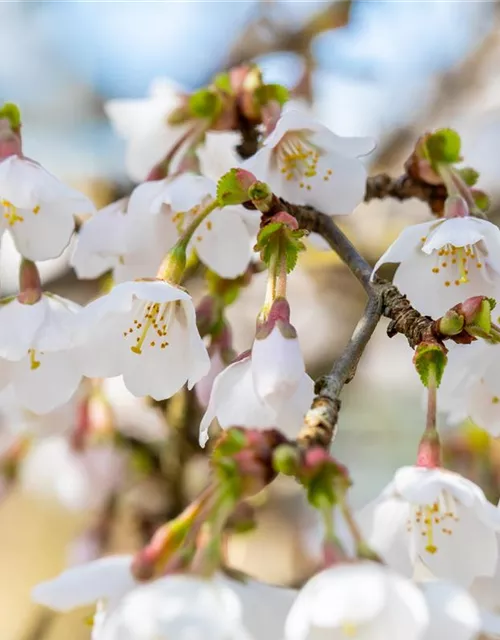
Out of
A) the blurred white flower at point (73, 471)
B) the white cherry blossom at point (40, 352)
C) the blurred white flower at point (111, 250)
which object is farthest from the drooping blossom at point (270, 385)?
the blurred white flower at point (73, 471)

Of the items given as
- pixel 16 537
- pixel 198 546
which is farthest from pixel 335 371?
pixel 16 537

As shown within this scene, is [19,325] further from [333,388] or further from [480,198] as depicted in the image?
[480,198]

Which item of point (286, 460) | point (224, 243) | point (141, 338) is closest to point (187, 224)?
point (224, 243)

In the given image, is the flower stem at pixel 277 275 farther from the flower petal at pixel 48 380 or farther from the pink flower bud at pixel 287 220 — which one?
the flower petal at pixel 48 380

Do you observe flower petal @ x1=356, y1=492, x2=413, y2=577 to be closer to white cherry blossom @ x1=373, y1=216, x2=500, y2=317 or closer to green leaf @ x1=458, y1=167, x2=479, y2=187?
white cherry blossom @ x1=373, y1=216, x2=500, y2=317

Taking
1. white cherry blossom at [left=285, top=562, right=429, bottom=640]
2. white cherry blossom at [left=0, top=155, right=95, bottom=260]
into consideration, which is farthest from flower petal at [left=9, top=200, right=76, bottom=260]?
white cherry blossom at [left=285, top=562, right=429, bottom=640]

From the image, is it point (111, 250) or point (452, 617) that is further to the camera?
point (111, 250)
